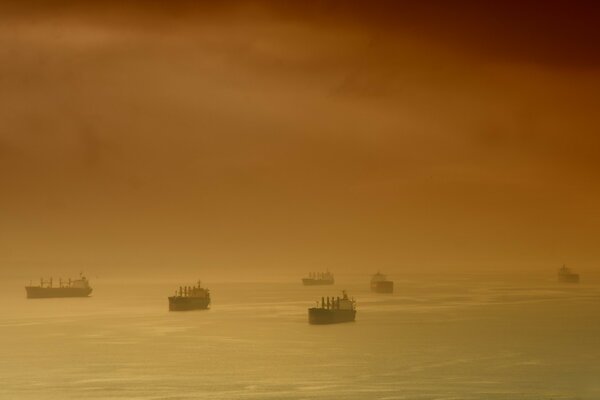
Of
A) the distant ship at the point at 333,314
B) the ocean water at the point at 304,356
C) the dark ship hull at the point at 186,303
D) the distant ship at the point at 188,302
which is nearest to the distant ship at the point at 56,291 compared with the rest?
the distant ship at the point at 188,302

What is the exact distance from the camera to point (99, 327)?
330 ft

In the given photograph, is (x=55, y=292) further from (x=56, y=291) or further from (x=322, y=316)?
(x=322, y=316)

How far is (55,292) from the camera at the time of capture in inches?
7269

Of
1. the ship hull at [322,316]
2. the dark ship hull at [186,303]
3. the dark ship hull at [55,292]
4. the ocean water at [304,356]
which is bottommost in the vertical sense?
the ocean water at [304,356]

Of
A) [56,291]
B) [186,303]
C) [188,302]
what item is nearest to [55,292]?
[56,291]

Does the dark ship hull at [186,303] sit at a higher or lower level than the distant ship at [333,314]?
higher

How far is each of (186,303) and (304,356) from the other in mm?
66283

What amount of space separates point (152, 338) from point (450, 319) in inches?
1310

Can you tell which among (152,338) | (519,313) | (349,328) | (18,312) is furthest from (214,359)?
(18,312)

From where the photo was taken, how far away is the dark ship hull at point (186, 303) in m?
133

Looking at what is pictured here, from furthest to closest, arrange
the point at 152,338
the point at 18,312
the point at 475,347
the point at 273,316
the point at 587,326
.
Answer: the point at 18,312, the point at 273,316, the point at 587,326, the point at 152,338, the point at 475,347

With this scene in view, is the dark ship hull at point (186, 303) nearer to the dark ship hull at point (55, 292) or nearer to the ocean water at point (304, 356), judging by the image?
the ocean water at point (304, 356)

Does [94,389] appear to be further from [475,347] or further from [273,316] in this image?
[273,316]

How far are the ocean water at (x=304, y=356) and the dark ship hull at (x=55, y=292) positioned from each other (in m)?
64.6
